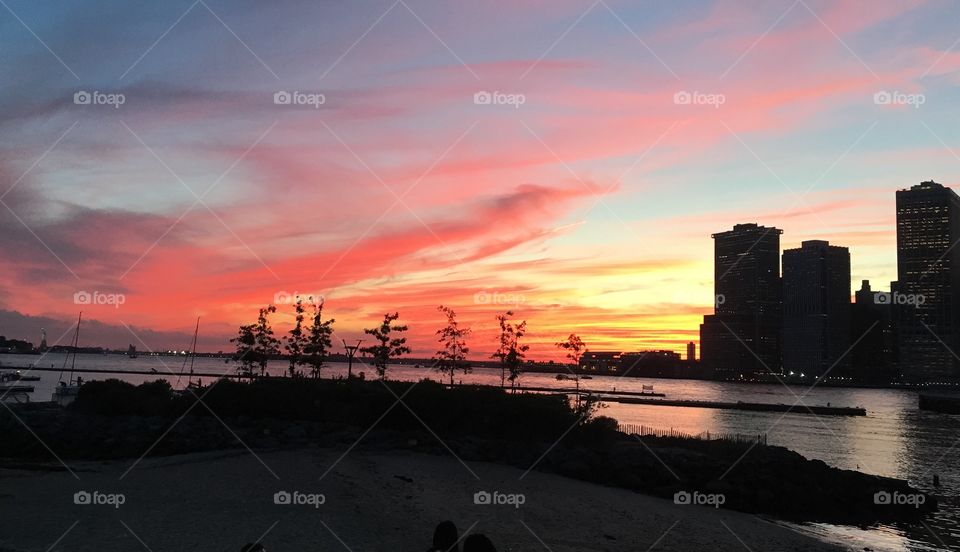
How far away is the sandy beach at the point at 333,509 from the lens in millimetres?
19328

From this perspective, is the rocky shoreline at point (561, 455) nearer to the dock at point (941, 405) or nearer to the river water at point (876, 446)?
the river water at point (876, 446)

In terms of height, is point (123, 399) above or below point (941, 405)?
above

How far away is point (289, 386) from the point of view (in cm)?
4278

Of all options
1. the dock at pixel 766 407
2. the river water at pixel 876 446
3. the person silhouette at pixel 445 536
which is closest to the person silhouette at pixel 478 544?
the person silhouette at pixel 445 536

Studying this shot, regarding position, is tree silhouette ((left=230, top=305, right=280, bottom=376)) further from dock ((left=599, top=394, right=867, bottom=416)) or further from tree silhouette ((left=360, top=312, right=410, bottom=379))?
dock ((left=599, top=394, right=867, bottom=416))

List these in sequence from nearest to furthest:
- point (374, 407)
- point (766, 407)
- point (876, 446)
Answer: point (374, 407)
point (876, 446)
point (766, 407)

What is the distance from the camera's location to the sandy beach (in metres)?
19.3

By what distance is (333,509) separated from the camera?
2277cm

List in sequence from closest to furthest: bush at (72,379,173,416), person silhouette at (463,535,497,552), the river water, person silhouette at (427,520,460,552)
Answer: person silhouette at (463,535,497,552), person silhouette at (427,520,460,552), the river water, bush at (72,379,173,416)

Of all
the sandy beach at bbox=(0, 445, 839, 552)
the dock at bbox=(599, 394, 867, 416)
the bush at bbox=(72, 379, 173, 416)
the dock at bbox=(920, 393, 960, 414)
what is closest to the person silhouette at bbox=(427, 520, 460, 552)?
the sandy beach at bbox=(0, 445, 839, 552)

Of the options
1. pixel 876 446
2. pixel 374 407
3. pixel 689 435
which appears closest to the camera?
pixel 374 407

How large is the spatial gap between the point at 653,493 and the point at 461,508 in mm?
12620

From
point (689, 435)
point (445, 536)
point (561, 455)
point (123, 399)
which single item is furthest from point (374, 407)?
point (689, 435)

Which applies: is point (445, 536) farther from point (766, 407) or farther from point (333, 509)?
point (766, 407)
